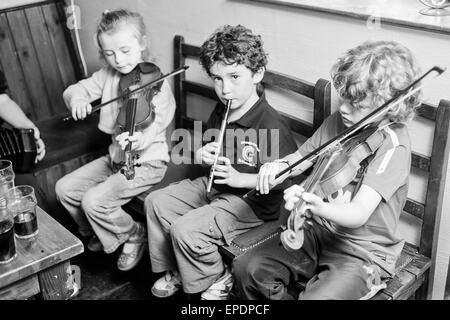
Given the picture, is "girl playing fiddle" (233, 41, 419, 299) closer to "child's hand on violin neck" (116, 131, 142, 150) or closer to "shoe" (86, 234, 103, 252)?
"child's hand on violin neck" (116, 131, 142, 150)

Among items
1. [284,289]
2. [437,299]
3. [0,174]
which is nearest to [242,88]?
[284,289]

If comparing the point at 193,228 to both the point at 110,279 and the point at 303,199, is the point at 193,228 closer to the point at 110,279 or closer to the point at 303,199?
the point at 303,199

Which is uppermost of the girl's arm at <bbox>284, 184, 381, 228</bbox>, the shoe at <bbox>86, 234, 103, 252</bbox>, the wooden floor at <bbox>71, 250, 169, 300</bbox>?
the girl's arm at <bbox>284, 184, 381, 228</bbox>

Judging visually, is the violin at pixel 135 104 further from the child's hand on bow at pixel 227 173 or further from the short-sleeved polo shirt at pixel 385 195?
the short-sleeved polo shirt at pixel 385 195

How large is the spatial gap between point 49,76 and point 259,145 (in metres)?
1.62

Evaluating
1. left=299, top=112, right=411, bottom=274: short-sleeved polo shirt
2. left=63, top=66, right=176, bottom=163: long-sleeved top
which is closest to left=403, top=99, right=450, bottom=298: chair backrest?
left=299, top=112, right=411, bottom=274: short-sleeved polo shirt

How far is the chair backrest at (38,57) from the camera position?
9.23ft

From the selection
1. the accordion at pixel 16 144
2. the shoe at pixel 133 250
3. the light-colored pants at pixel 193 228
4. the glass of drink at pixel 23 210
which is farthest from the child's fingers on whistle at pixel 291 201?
the accordion at pixel 16 144

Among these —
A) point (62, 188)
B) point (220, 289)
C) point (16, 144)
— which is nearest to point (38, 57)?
point (16, 144)

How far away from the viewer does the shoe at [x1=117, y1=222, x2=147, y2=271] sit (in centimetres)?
217

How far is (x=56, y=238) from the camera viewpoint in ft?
5.13

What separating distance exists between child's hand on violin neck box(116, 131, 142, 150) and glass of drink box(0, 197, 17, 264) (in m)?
0.54

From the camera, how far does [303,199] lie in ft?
A: 4.49
